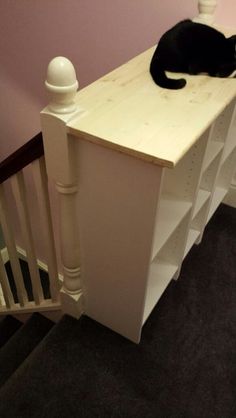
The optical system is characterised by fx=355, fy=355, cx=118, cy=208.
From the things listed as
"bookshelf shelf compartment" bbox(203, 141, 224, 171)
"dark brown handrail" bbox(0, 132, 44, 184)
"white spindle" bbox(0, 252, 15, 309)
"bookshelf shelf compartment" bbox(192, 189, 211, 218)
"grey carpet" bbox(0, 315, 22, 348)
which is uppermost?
"dark brown handrail" bbox(0, 132, 44, 184)

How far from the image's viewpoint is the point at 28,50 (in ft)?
7.16

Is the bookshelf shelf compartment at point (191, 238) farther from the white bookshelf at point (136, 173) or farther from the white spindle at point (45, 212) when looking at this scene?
the white spindle at point (45, 212)

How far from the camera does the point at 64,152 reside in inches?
39.2

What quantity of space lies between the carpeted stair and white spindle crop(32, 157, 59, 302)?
0.17 m

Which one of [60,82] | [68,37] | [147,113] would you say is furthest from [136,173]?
[68,37]

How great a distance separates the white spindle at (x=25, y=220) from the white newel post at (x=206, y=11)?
942 mm

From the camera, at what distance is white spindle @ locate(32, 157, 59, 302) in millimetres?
1168

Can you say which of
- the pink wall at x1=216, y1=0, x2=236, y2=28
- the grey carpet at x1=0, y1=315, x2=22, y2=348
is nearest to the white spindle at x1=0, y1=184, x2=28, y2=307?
the grey carpet at x1=0, y1=315, x2=22, y2=348

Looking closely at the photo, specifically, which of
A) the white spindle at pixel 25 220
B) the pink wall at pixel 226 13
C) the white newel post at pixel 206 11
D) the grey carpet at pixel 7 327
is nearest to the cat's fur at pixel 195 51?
the white newel post at pixel 206 11

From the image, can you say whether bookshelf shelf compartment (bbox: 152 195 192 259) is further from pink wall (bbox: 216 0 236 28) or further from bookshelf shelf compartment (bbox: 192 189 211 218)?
pink wall (bbox: 216 0 236 28)

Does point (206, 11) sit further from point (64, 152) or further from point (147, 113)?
point (64, 152)

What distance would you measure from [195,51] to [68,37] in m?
1.01

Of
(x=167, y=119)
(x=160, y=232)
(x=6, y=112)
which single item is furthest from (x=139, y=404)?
(x=6, y=112)

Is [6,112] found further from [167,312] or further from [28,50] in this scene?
[167,312]
